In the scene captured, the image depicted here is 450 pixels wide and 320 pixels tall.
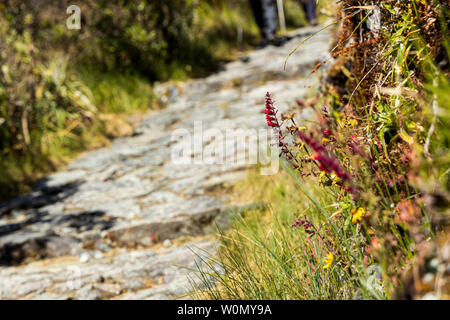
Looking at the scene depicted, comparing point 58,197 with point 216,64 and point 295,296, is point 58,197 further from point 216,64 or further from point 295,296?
point 216,64

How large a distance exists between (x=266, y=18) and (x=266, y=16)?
36 mm

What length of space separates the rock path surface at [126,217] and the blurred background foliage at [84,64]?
1.68ft

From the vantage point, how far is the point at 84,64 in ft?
21.4

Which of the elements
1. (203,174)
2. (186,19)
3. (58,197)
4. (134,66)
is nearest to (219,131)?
(203,174)

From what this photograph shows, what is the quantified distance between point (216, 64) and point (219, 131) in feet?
9.86

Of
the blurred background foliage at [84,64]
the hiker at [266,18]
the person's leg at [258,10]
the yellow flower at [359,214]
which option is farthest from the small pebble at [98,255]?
the person's leg at [258,10]

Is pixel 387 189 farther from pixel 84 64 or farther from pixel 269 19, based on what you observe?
pixel 269 19

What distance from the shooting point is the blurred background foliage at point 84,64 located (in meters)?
4.48

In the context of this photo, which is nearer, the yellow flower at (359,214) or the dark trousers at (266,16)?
the yellow flower at (359,214)

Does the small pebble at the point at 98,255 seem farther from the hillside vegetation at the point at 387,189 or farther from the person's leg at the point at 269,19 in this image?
the person's leg at the point at 269,19

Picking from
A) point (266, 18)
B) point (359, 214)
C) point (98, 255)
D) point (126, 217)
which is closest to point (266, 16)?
point (266, 18)

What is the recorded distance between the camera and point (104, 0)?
608 cm

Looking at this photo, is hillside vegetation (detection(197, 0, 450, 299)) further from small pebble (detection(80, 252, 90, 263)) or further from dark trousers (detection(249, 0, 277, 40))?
dark trousers (detection(249, 0, 277, 40))
